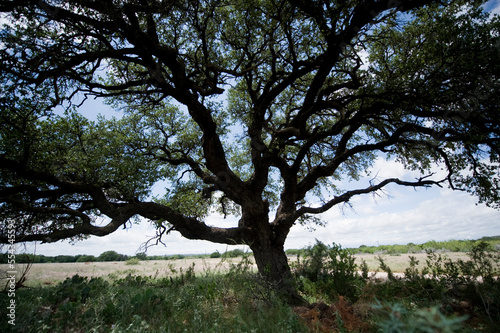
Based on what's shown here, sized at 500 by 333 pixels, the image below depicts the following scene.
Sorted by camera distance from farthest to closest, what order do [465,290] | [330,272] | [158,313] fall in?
[330,272], [465,290], [158,313]

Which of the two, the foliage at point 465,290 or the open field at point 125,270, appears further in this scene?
the open field at point 125,270

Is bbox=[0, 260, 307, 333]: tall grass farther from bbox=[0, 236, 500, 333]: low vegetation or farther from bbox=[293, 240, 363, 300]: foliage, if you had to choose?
bbox=[293, 240, 363, 300]: foliage

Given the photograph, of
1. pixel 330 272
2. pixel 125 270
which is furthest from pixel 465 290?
pixel 125 270

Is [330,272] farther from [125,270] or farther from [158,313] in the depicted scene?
[125,270]

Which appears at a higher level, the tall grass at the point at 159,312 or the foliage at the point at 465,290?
the tall grass at the point at 159,312

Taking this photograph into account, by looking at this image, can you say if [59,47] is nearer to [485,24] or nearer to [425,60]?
[425,60]

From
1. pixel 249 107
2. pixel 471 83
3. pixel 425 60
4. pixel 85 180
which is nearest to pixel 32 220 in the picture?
pixel 85 180

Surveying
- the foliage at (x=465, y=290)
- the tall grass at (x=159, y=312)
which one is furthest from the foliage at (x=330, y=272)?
the tall grass at (x=159, y=312)

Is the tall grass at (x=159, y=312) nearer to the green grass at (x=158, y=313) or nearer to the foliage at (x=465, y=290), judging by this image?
the green grass at (x=158, y=313)

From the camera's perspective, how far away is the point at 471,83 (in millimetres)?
6672

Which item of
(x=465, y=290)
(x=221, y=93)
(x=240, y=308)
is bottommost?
(x=465, y=290)

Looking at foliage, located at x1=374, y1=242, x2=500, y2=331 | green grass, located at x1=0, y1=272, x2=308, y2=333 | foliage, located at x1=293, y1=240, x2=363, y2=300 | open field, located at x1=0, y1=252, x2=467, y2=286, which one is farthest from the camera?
foliage, located at x1=293, y1=240, x2=363, y2=300

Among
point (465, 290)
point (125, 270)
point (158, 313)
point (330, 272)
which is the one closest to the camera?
point (158, 313)

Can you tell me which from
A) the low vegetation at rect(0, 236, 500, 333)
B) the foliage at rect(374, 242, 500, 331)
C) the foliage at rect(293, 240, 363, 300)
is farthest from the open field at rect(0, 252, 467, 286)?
the foliage at rect(374, 242, 500, 331)
